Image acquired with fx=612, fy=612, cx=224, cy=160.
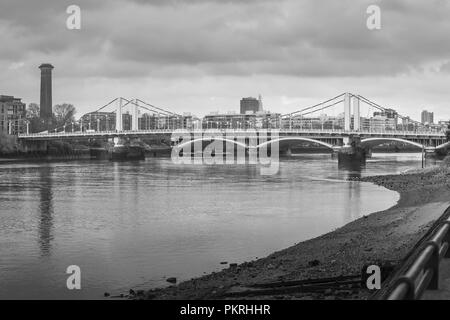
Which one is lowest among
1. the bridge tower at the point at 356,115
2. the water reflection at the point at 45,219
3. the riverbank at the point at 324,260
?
the water reflection at the point at 45,219

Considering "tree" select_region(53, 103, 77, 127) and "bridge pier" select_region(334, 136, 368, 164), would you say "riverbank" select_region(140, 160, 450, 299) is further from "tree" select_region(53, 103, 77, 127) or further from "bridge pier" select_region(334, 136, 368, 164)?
"tree" select_region(53, 103, 77, 127)

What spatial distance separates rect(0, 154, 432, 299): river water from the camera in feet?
39.7

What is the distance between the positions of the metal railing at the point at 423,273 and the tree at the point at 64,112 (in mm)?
135559

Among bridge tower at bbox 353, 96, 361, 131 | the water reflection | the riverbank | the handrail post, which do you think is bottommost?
the water reflection

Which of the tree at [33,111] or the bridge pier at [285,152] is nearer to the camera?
the bridge pier at [285,152]

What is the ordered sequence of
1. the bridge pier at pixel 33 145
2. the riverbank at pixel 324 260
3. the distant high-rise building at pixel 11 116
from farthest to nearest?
the distant high-rise building at pixel 11 116 < the bridge pier at pixel 33 145 < the riverbank at pixel 324 260

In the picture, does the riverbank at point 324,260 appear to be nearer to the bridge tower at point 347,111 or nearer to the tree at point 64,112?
the bridge tower at point 347,111

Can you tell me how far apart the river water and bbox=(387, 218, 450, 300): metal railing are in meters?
6.09

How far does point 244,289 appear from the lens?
955 centimetres

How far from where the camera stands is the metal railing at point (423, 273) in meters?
4.21

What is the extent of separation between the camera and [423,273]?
551cm

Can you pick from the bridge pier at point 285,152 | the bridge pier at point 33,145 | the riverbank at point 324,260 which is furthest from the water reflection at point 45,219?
the bridge pier at point 285,152

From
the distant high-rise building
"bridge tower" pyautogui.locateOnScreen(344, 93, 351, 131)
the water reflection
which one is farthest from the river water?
the distant high-rise building
